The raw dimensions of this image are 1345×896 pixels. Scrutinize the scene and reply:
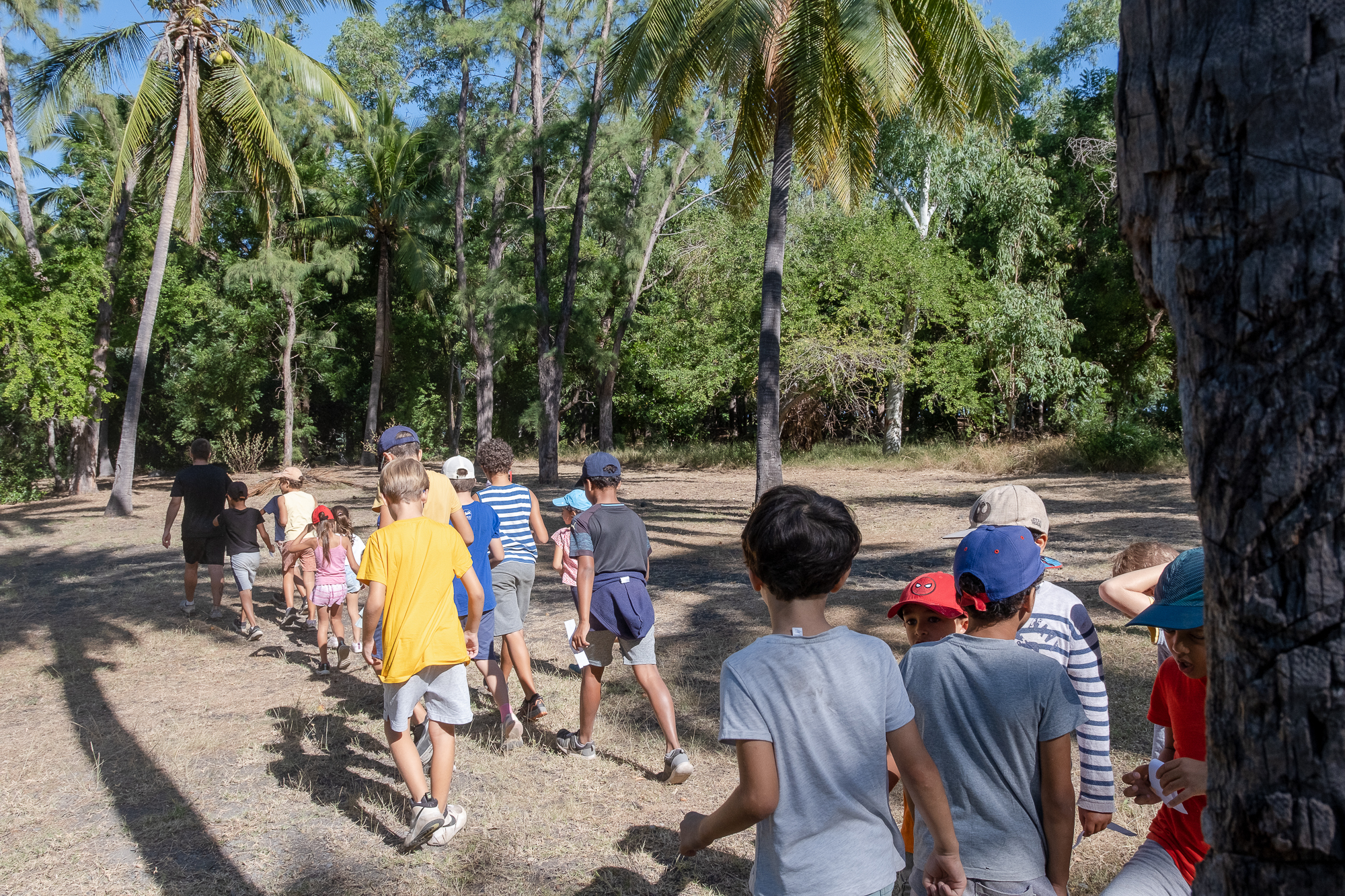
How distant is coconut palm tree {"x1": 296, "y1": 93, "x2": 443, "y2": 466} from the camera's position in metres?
27.9

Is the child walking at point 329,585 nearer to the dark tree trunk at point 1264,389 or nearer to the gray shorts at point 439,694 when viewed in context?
the gray shorts at point 439,694

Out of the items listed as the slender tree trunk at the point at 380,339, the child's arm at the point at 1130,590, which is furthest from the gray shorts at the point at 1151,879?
the slender tree trunk at the point at 380,339

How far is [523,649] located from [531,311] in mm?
16376

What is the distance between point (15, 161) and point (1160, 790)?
2372 centimetres

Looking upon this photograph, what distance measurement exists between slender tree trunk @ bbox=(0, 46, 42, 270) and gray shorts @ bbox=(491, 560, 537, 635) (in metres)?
18.8

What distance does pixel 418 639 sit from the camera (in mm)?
4102

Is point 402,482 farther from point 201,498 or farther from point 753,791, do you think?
point 201,498

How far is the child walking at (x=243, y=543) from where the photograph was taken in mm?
8133

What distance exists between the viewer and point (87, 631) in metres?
8.49

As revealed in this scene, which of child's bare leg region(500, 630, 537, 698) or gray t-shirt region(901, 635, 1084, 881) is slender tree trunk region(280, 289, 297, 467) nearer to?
child's bare leg region(500, 630, 537, 698)

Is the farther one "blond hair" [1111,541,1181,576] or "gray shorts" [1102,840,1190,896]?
"blond hair" [1111,541,1181,576]

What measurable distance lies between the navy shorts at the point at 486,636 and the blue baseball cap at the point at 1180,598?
365 centimetres

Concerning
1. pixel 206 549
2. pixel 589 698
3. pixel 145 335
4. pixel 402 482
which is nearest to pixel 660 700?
pixel 589 698

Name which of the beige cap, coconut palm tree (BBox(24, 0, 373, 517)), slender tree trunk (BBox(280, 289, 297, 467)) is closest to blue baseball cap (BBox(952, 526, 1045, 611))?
the beige cap
